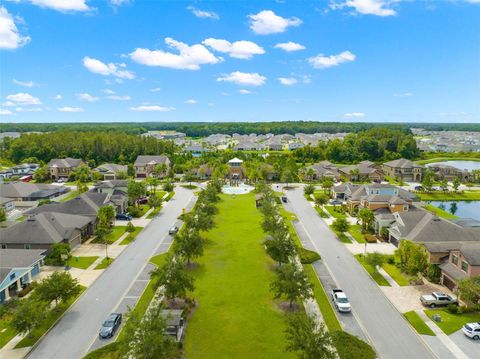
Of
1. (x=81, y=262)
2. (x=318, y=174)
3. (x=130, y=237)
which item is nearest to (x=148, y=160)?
(x=318, y=174)

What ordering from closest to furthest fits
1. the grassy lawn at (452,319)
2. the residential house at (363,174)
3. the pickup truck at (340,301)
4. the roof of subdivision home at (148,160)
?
1. the grassy lawn at (452,319)
2. the pickup truck at (340,301)
3. the residential house at (363,174)
4. the roof of subdivision home at (148,160)

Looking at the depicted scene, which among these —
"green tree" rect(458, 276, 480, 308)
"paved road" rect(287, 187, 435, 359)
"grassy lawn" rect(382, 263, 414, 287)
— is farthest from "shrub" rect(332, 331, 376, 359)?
"grassy lawn" rect(382, 263, 414, 287)

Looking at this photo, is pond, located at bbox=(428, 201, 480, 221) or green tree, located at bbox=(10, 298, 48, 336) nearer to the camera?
green tree, located at bbox=(10, 298, 48, 336)

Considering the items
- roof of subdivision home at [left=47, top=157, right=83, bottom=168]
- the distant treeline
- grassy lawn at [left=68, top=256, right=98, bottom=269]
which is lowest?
grassy lawn at [left=68, top=256, right=98, bottom=269]

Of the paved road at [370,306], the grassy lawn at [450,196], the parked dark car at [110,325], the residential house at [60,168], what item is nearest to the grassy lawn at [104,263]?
the parked dark car at [110,325]

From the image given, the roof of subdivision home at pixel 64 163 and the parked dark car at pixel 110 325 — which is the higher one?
the roof of subdivision home at pixel 64 163

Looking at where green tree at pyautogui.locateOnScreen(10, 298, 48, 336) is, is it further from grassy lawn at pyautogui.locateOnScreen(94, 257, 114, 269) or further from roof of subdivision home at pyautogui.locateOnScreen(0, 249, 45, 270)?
grassy lawn at pyautogui.locateOnScreen(94, 257, 114, 269)

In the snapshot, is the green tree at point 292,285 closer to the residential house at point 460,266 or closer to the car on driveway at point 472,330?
the car on driveway at point 472,330

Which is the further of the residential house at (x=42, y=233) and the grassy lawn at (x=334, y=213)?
the grassy lawn at (x=334, y=213)
